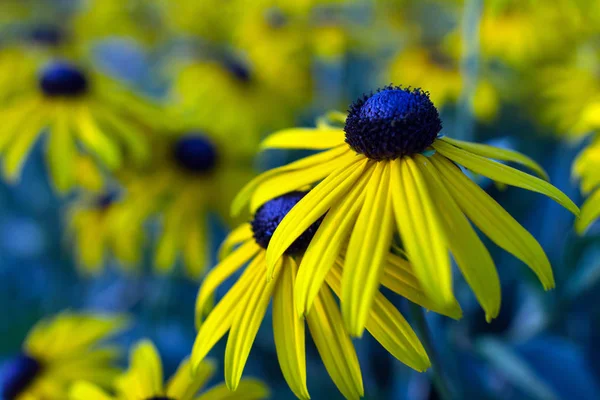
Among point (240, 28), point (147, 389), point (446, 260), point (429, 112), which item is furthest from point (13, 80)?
point (446, 260)

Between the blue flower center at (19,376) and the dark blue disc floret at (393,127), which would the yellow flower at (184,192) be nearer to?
the blue flower center at (19,376)

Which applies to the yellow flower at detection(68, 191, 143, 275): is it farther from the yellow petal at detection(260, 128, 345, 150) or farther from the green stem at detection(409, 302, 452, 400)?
the green stem at detection(409, 302, 452, 400)

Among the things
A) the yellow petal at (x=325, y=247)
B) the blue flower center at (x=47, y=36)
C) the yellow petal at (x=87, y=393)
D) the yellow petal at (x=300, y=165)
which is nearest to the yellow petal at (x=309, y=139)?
the yellow petal at (x=300, y=165)

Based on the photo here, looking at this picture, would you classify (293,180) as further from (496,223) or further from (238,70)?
(238,70)

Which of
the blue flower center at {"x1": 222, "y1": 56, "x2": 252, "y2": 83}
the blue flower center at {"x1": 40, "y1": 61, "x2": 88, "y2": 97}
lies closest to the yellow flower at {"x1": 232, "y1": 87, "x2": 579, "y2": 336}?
the blue flower center at {"x1": 40, "y1": 61, "x2": 88, "y2": 97}

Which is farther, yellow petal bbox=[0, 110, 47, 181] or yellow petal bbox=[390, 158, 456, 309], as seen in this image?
yellow petal bbox=[0, 110, 47, 181]

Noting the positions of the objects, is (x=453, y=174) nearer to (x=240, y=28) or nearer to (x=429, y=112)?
(x=429, y=112)

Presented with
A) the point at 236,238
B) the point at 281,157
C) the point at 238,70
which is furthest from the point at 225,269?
the point at 238,70
